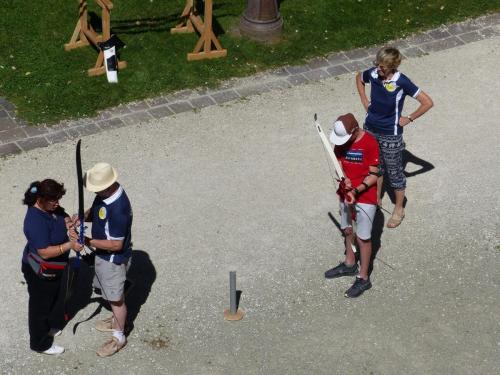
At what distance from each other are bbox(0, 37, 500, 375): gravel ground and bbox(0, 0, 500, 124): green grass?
2.76ft

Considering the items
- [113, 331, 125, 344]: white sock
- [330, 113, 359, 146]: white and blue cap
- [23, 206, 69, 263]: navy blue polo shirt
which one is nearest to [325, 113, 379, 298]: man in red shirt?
[330, 113, 359, 146]: white and blue cap

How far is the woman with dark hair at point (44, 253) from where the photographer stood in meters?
7.05

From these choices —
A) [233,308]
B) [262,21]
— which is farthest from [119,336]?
[262,21]

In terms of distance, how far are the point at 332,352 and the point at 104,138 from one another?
431 cm

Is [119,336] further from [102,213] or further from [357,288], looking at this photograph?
[357,288]

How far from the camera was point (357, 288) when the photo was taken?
27.5 ft

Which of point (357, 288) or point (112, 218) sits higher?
point (112, 218)

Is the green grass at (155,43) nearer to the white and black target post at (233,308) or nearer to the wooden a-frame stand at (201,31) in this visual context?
the wooden a-frame stand at (201,31)

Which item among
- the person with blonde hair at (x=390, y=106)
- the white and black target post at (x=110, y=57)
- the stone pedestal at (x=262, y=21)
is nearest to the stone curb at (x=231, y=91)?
the white and black target post at (x=110, y=57)

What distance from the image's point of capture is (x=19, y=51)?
12.1 meters

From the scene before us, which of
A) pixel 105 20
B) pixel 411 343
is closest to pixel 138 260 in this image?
pixel 411 343

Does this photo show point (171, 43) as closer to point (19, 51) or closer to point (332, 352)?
point (19, 51)

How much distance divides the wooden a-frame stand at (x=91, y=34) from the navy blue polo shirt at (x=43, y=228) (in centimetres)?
470

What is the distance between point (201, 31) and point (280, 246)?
13.7 ft
